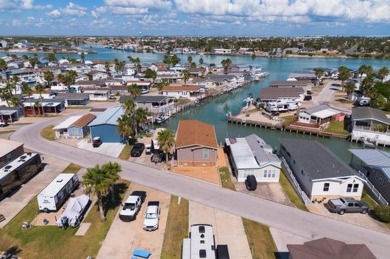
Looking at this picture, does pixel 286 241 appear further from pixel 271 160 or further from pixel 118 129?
pixel 118 129

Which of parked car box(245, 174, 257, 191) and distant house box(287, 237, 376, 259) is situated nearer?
distant house box(287, 237, 376, 259)

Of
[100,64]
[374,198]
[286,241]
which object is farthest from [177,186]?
[100,64]

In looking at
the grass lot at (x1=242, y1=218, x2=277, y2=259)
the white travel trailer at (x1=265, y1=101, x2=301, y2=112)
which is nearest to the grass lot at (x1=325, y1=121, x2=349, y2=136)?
the white travel trailer at (x1=265, y1=101, x2=301, y2=112)

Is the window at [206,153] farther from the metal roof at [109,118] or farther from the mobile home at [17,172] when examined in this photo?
the mobile home at [17,172]

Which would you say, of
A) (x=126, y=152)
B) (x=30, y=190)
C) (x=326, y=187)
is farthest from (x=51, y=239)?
(x=326, y=187)

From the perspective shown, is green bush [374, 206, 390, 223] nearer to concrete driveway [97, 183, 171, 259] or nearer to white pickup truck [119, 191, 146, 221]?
concrete driveway [97, 183, 171, 259]

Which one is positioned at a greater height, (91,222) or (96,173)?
(96,173)
